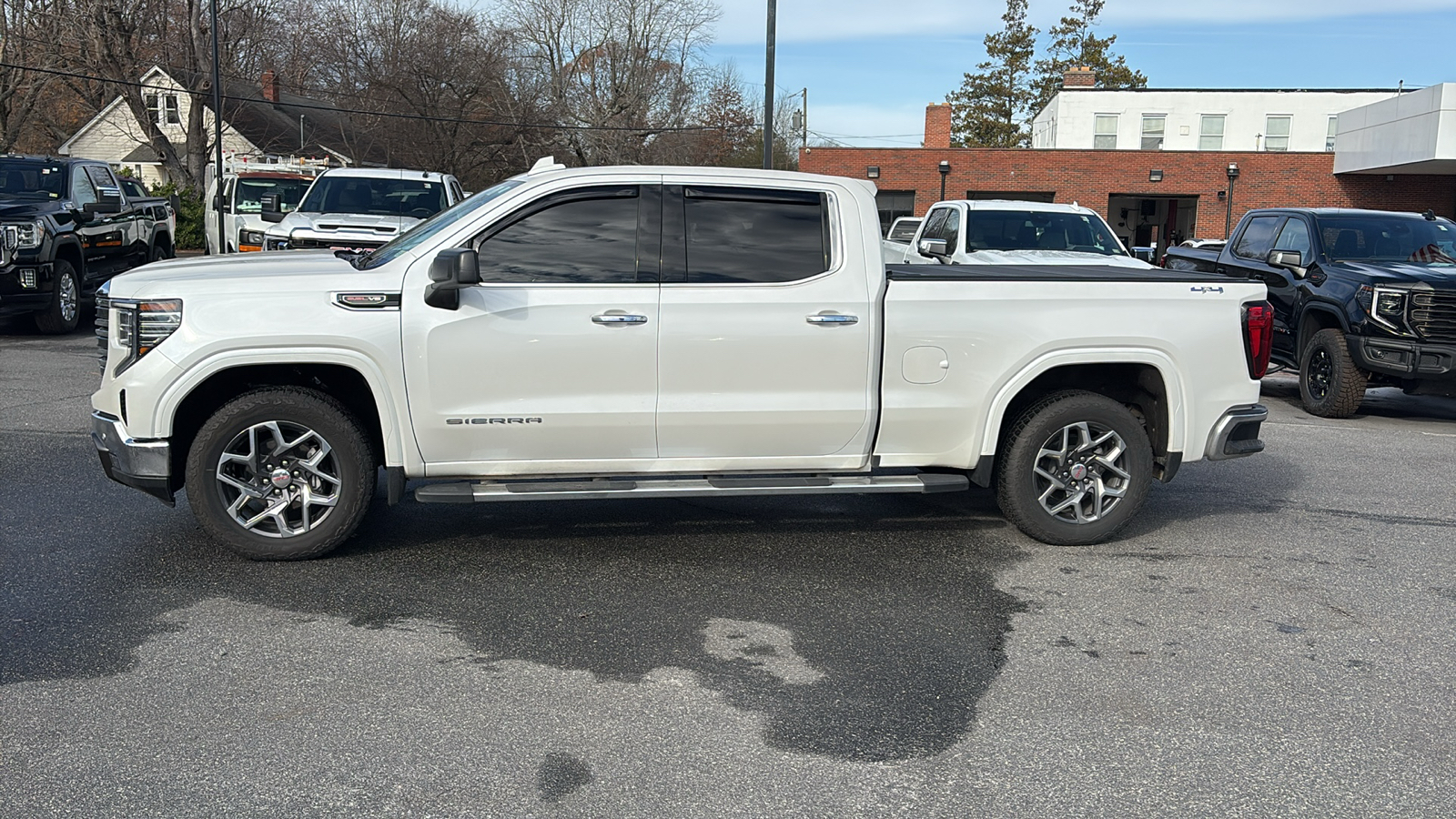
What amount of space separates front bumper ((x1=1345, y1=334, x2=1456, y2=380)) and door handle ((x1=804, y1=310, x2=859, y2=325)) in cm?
682

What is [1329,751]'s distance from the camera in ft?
12.8

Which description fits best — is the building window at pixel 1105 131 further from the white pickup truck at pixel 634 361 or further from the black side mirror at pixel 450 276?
the black side mirror at pixel 450 276

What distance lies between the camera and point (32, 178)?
14273mm

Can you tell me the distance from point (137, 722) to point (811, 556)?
313 cm

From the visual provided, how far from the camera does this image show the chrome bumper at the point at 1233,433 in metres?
6.24

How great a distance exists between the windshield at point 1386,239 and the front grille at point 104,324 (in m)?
10.5

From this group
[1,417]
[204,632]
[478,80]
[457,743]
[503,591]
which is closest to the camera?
[457,743]

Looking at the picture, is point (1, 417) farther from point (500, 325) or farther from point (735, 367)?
point (735, 367)

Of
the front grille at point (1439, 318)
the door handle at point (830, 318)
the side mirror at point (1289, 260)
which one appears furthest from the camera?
the side mirror at point (1289, 260)

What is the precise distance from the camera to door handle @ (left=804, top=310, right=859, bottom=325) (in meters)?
5.70

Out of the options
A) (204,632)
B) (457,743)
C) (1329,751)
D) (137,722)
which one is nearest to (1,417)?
(204,632)

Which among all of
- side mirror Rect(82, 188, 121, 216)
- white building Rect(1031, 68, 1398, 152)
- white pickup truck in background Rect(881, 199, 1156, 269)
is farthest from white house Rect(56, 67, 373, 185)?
white pickup truck in background Rect(881, 199, 1156, 269)

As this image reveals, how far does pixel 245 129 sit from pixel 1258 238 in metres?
48.4

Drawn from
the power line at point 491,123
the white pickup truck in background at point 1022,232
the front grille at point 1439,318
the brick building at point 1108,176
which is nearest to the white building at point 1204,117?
the brick building at point 1108,176
